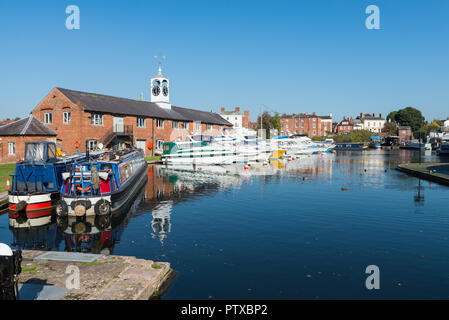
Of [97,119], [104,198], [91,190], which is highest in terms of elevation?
[97,119]

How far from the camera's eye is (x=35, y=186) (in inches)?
753

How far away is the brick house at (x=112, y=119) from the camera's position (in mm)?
42812

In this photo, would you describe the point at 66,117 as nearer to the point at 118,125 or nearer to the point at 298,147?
the point at 118,125

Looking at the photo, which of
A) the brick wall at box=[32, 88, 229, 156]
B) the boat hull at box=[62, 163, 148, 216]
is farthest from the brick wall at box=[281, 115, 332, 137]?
the boat hull at box=[62, 163, 148, 216]

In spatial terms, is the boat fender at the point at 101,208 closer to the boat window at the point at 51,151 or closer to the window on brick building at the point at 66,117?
the boat window at the point at 51,151

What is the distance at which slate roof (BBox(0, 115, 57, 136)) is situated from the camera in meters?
39.0

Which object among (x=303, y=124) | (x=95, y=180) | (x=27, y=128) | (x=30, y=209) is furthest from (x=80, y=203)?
(x=303, y=124)

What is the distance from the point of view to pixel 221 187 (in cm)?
2781

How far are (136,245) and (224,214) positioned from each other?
6161 mm

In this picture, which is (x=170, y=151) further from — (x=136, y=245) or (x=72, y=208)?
(x=136, y=245)

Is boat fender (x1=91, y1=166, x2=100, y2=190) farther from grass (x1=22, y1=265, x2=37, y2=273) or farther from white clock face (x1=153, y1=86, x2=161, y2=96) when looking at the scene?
white clock face (x1=153, y1=86, x2=161, y2=96)

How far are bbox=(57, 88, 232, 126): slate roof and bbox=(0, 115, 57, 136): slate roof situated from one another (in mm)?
4728

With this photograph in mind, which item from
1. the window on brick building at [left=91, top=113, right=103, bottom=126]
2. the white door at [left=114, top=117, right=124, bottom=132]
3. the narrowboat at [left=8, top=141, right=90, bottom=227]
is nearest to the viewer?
the narrowboat at [left=8, top=141, right=90, bottom=227]

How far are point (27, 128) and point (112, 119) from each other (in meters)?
10.6
